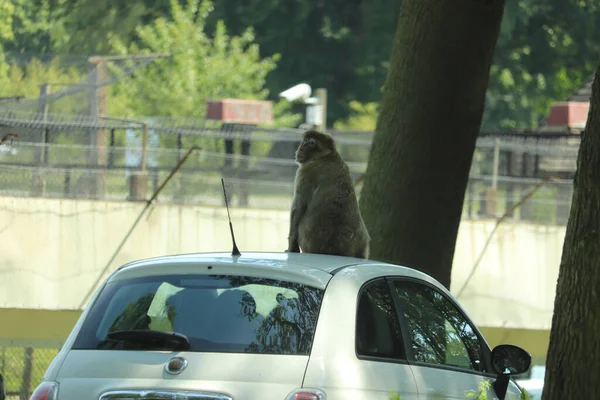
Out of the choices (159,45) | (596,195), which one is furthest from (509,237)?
(159,45)

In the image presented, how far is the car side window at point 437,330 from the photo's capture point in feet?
19.9

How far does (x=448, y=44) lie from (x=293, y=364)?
640 cm

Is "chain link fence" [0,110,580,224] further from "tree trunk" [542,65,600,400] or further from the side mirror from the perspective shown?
"tree trunk" [542,65,600,400]

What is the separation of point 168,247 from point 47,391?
38.3ft

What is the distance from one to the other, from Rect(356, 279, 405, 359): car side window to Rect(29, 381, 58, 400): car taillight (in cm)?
131

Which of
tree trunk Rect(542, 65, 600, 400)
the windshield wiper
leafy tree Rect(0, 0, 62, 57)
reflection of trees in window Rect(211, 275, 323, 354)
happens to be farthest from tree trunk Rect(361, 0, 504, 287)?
leafy tree Rect(0, 0, 62, 57)

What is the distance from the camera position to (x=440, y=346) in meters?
6.31

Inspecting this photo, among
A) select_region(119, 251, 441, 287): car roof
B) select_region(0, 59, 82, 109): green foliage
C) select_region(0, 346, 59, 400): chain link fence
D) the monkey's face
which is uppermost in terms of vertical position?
select_region(0, 59, 82, 109): green foliage

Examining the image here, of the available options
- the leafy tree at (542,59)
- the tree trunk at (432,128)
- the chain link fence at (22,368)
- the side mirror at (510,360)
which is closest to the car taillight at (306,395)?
the side mirror at (510,360)

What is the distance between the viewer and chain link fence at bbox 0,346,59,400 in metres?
11.4

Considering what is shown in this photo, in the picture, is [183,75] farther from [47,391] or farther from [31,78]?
[47,391]

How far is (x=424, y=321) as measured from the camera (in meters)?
6.24

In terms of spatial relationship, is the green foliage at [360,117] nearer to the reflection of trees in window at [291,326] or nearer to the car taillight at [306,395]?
the reflection of trees in window at [291,326]

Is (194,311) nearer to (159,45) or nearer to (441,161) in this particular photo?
(441,161)
